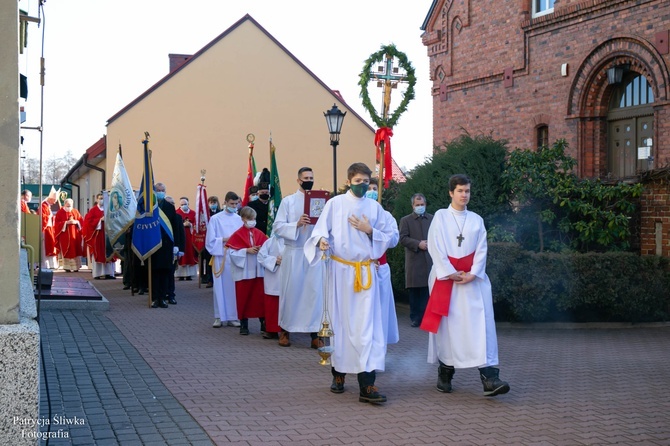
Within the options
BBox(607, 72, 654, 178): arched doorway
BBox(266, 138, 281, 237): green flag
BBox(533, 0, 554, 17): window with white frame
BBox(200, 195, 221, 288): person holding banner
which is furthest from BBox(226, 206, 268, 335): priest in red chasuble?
BBox(533, 0, 554, 17): window with white frame

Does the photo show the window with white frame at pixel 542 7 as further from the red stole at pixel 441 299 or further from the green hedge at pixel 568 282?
the red stole at pixel 441 299

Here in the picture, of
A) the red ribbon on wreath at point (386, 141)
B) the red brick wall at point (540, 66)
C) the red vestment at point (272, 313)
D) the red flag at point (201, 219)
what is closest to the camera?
the red vestment at point (272, 313)

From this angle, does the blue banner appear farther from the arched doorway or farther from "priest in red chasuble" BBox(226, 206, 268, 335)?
the arched doorway

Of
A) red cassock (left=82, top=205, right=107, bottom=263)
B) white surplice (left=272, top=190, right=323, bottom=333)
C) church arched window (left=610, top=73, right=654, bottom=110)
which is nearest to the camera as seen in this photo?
white surplice (left=272, top=190, right=323, bottom=333)

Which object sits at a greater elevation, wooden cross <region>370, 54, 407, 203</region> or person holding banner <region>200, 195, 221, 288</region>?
wooden cross <region>370, 54, 407, 203</region>

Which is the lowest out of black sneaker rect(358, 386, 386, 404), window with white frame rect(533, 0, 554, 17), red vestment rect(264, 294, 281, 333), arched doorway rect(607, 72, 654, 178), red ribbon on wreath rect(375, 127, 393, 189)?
black sneaker rect(358, 386, 386, 404)

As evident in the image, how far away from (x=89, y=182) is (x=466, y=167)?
30292 millimetres

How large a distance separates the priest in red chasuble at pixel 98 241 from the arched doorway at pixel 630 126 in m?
12.9

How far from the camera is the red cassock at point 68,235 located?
25266 millimetres

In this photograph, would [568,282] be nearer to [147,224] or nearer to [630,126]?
[147,224]

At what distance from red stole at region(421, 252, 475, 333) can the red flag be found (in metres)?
13.1

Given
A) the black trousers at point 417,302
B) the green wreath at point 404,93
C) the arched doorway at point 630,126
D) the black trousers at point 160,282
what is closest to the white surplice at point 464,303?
the black trousers at point 417,302

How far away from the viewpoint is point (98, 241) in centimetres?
2292

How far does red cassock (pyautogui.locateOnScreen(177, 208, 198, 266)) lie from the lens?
2150cm
